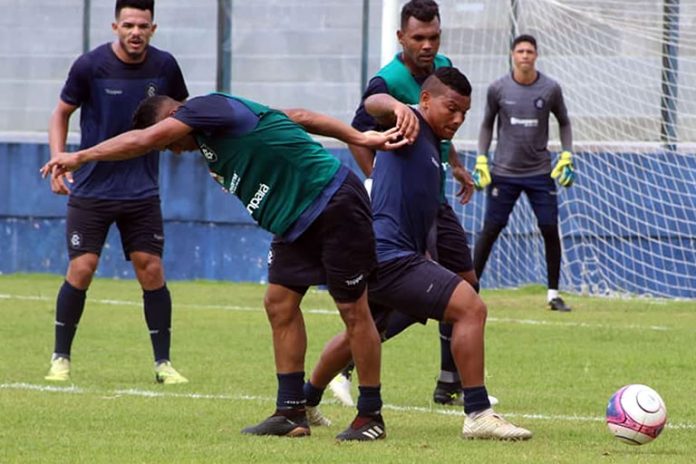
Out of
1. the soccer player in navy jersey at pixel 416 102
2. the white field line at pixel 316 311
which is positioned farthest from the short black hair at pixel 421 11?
the white field line at pixel 316 311

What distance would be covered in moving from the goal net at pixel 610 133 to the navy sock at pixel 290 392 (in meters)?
9.42

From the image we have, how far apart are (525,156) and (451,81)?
7139 millimetres

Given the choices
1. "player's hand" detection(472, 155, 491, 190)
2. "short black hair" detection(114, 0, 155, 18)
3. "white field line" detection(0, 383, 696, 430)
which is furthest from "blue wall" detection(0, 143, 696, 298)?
"white field line" detection(0, 383, 696, 430)

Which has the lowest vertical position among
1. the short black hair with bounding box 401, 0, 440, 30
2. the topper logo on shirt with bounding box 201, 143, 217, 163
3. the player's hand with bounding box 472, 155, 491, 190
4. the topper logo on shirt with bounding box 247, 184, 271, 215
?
the player's hand with bounding box 472, 155, 491, 190

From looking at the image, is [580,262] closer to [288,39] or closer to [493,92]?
[493,92]

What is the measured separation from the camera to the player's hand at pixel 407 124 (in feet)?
26.1

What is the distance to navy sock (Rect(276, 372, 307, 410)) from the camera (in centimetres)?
805

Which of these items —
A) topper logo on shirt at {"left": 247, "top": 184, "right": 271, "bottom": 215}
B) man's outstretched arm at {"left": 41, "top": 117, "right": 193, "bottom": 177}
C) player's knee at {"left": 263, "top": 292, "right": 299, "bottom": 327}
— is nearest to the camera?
man's outstretched arm at {"left": 41, "top": 117, "right": 193, "bottom": 177}

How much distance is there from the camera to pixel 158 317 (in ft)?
34.6

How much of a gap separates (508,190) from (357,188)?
24.7ft

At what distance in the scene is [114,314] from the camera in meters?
15.1

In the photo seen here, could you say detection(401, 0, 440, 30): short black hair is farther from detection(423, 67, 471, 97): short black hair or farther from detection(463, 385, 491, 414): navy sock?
detection(463, 385, 491, 414): navy sock

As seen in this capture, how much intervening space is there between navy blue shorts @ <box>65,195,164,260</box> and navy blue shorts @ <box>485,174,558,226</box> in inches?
208

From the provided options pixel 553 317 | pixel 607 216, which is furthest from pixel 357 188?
pixel 607 216
